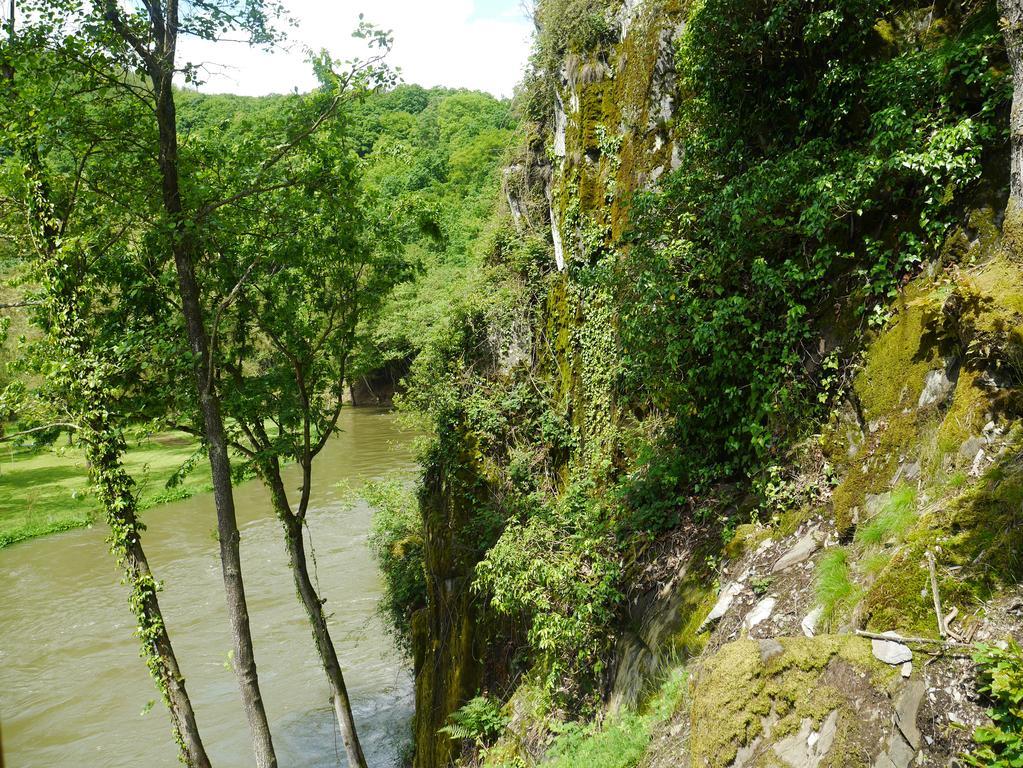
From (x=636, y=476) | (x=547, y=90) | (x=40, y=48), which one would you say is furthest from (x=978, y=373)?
(x=547, y=90)

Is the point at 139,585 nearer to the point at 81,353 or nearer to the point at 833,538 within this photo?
the point at 81,353

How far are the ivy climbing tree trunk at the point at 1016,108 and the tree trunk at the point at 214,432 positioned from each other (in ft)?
27.4

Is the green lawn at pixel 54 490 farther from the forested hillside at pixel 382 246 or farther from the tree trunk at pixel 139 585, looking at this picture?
the tree trunk at pixel 139 585

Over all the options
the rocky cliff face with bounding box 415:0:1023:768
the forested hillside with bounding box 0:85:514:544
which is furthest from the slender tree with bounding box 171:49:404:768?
the rocky cliff face with bounding box 415:0:1023:768

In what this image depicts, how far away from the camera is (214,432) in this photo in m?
8.77

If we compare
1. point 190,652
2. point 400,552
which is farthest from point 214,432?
point 190,652

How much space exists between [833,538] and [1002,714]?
249cm

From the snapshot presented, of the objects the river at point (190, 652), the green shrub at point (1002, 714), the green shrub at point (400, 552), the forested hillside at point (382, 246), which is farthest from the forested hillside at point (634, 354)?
the river at point (190, 652)

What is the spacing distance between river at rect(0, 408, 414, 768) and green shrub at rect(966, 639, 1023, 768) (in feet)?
37.0

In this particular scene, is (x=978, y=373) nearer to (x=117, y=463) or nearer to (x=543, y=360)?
(x=543, y=360)

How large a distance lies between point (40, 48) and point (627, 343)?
754 cm

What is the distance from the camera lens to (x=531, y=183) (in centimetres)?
1429

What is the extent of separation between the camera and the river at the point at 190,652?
1467cm

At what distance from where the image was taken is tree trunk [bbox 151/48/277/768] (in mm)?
8531
